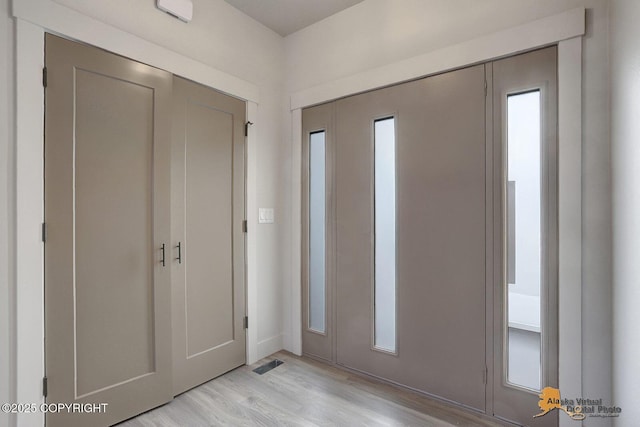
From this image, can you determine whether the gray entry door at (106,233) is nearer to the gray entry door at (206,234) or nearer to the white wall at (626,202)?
the gray entry door at (206,234)

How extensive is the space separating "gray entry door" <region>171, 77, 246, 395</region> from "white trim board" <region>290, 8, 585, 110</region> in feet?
2.76

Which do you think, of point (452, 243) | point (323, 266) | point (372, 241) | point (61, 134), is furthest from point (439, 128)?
point (61, 134)

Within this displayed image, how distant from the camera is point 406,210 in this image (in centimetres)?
231

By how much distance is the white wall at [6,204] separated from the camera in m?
1.57

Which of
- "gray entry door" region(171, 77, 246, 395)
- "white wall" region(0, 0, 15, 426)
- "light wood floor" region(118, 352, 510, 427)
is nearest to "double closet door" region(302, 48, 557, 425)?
"light wood floor" region(118, 352, 510, 427)

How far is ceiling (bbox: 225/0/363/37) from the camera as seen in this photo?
102 inches

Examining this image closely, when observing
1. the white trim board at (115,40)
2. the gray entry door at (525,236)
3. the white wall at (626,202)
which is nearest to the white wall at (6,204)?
the white trim board at (115,40)

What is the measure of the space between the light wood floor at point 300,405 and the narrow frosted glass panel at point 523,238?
47 cm

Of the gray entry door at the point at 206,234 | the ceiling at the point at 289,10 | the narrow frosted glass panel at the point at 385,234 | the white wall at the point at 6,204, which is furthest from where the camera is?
the ceiling at the point at 289,10

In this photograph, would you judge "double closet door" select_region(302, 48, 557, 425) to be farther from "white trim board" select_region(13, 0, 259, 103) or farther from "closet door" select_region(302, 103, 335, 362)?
"white trim board" select_region(13, 0, 259, 103)

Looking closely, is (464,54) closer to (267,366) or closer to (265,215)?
(265,215)

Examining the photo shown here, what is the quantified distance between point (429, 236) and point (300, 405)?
1.45 metres

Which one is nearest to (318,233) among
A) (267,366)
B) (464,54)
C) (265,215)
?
(265,215)

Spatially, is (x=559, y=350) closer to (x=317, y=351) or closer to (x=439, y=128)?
(x=439, y=128)
